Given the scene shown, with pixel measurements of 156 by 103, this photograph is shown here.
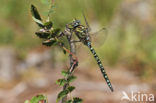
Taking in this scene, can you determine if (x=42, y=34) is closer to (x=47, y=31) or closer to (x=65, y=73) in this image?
(x=47, y=31)

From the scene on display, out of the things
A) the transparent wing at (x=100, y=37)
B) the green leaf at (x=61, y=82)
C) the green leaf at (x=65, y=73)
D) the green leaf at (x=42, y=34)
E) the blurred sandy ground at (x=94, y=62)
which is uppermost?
the blurred sandy ground at (x=94, y=62)

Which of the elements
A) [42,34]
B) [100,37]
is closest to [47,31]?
[42,34]

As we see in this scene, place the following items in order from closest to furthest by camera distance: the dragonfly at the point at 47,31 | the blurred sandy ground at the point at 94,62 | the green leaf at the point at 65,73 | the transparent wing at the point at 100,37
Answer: the dragonfly at the point at 47,31
the green leaf at the point at 65,73
the transparent wing at the point at 100,37
the blurred sandy ground at the point at 94,62

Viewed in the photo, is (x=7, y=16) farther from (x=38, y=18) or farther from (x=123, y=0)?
(x=38, y=18)

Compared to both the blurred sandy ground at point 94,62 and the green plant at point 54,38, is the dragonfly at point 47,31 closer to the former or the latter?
the green plant at point 54,38

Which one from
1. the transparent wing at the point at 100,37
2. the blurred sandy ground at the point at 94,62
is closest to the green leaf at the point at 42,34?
the transparent wing at the point at 100,37

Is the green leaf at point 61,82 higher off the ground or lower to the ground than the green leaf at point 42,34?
lower

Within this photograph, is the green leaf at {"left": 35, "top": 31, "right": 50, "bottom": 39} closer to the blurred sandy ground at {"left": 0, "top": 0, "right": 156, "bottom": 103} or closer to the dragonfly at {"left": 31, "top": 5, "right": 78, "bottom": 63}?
the dragonfly at {"left": 31, "top": 5, "right": 78, "bottom": 63}

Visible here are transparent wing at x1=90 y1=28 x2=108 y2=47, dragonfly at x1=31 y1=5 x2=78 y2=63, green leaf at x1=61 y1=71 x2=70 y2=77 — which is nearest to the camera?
dragonfly at x1=31 y1=5 x2=78 y2=63

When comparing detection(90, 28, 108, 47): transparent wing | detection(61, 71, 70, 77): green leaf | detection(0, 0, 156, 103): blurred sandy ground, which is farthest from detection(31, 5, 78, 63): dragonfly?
detection(0, 0, 156, 103): blurred sandy ground
